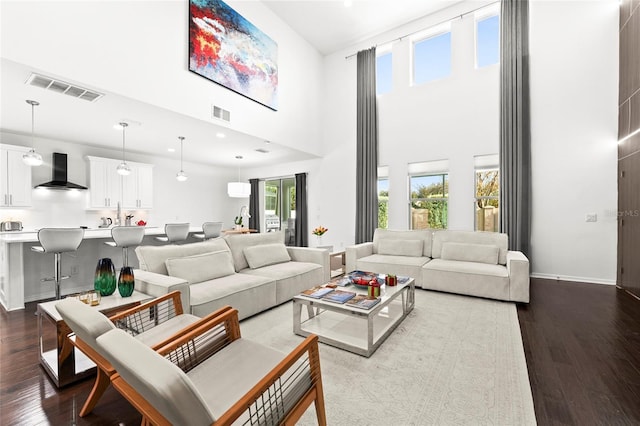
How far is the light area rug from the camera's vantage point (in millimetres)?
1564

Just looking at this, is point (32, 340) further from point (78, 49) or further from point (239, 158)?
point (239, 158)

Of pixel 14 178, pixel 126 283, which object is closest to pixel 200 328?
pixel 126 283

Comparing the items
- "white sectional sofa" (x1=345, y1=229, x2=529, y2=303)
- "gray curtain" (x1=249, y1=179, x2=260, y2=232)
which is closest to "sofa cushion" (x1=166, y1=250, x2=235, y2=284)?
"white sectional sofa" (x1=345, y1=229, x2=529, y2=303)

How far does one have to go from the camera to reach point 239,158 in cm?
741

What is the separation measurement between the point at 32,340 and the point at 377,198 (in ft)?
19.2

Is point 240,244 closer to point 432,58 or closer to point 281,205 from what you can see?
point 281,205

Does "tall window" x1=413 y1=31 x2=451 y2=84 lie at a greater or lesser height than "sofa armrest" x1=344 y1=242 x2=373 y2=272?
greater

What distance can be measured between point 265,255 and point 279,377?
106 inches

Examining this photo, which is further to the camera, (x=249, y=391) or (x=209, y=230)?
(x=209, y=230)

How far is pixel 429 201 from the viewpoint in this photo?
6.03 m

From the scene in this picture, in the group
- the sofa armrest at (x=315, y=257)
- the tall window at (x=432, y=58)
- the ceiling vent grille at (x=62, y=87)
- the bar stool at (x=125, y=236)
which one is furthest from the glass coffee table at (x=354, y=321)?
the tall window at (x=432, y=58)

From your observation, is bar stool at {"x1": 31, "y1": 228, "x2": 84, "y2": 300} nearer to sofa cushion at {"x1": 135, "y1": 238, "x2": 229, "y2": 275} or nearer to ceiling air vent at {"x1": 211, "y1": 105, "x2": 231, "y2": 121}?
sofa cushion at {"x1": 135, "y1": 238, "x2": 229, "y2": 275}

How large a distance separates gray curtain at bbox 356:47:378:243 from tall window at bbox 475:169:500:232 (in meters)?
2.10

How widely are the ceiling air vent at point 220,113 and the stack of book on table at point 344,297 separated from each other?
3.54 metres
